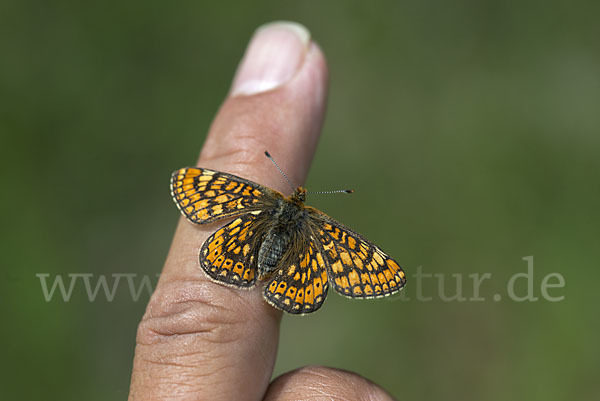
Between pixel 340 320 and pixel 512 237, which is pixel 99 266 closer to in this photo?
pixel 340 320

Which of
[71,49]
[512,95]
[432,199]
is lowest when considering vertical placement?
[432,199]

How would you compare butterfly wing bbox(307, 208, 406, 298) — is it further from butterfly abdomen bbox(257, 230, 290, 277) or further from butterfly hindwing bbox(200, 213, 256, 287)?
butterfly hindwing bbox(200, 213, 256, 287)

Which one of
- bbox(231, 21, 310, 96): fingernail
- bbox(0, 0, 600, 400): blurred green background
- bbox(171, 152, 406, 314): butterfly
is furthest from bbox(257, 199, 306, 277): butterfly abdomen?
bbox(0, 0, 600, 400): blurred green background

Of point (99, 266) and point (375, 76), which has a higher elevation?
point (375, 76)

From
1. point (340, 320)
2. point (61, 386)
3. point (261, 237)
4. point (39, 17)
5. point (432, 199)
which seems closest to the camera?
point (261, 237)

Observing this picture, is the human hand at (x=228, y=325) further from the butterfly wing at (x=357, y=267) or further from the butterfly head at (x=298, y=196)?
the butterfly wing at (x=357, y=267)

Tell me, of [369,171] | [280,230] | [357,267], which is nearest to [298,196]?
[280,230]

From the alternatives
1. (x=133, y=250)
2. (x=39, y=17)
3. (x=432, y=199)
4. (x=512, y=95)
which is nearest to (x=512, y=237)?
(x=432, y=199)

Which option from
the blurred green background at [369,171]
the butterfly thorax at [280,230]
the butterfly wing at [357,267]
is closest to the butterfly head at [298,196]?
the butterfly thorax at [280,230]
